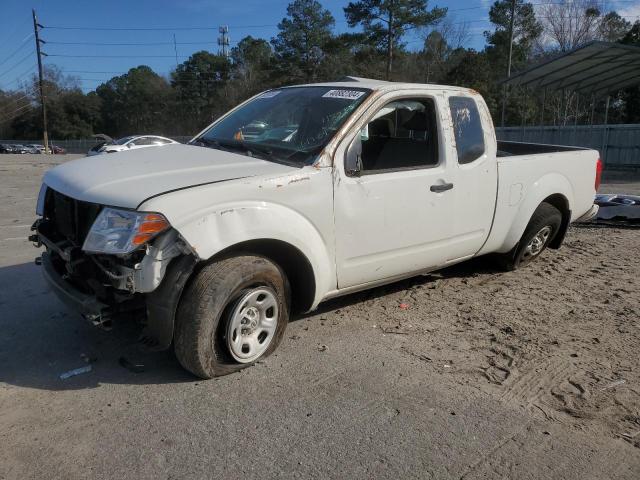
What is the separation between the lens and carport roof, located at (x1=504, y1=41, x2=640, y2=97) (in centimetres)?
1727

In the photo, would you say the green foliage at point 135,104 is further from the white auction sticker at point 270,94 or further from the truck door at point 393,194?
the truck door at point 393,194

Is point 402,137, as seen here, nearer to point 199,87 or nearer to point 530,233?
point 530,233

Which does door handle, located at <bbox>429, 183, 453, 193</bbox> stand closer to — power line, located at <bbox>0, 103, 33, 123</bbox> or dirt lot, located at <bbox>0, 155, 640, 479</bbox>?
dirt lot, located at <bbox>0, 155, 640, 479</bbox>

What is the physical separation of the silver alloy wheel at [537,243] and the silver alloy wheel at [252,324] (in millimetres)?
3281

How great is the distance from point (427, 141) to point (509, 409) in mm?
2256

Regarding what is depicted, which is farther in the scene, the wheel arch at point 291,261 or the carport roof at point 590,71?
the carport roof at point 590,71

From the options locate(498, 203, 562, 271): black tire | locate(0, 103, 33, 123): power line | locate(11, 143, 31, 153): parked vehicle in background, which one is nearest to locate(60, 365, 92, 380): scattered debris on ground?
locate(498, 203, 562, 271): black tire

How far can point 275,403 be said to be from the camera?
3133 mm

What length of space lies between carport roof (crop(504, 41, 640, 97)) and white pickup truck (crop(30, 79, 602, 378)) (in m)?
14.8

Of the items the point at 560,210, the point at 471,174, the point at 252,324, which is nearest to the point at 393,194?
the point at 471,174

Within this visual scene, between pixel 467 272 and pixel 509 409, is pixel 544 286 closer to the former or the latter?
pixel 467 272

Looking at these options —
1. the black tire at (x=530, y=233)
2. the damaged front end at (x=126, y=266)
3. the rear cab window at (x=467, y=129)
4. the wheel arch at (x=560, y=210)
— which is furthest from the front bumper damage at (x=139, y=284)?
the wheel arch at (x=560, y=210)

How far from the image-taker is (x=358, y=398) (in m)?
3.20

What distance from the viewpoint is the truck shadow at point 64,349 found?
3.39 metres
